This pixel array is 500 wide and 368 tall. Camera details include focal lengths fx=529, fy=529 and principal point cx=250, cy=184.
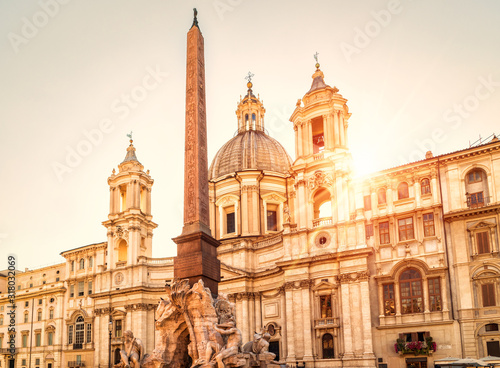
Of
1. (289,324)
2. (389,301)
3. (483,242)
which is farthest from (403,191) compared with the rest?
(289,324)

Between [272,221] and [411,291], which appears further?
[272,221]

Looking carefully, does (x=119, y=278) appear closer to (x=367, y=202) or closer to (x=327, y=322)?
(x=327, y=322)

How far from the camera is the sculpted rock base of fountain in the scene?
1964cm

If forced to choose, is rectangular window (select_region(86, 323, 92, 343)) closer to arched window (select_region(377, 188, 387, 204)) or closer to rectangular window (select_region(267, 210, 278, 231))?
rectangular window (select_region(267, 210, 278, 231))

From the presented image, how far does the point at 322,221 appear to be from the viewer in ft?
142

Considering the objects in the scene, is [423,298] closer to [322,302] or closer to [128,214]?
[322,302]

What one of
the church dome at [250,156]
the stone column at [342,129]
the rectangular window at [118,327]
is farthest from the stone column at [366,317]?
the rectangular window at [118,327]

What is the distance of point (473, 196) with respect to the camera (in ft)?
121

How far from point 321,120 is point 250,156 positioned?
11.4 metres

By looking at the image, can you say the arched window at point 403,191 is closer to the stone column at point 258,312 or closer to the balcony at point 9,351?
the stone column at point 258,312

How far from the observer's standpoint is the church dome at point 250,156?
55781 mm

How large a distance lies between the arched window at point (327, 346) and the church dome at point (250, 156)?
20.5 metres

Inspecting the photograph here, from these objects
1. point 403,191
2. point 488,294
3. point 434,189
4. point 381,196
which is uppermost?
point 403,191

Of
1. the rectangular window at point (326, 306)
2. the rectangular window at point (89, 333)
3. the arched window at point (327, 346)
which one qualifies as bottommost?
the arched window at point (327, 346)
